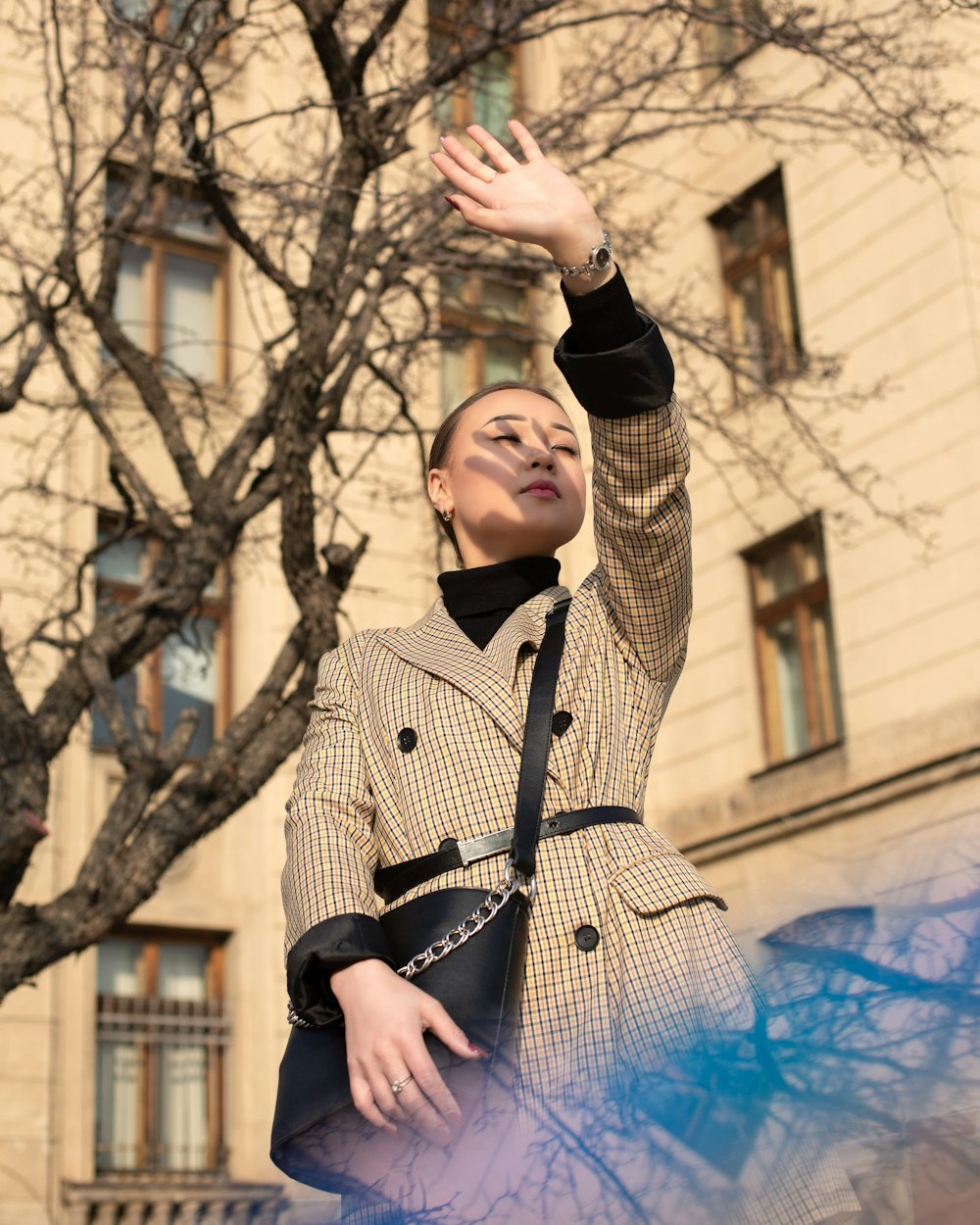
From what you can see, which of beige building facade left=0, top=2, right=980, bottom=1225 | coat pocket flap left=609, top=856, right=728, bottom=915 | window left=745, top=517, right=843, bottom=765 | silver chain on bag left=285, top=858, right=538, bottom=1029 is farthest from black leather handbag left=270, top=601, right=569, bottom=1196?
window left=745, top=517, right=843, bottom=765

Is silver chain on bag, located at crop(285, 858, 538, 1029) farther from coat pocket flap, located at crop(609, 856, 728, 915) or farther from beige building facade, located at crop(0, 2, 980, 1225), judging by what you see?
beige building facade, located at crop(0, 2, 980, 1225)

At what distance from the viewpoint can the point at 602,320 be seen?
2121 millimetres

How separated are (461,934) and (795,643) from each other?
478 inches

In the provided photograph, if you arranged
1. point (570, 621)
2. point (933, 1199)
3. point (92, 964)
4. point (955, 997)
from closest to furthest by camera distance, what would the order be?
point (933, 1199)
point (955, 997)
point (570, 621)
point (92, 964)

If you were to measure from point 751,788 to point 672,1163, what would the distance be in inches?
491

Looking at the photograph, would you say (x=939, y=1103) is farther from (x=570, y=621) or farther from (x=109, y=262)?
(x=109, y=262)

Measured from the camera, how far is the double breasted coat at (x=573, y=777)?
195cm

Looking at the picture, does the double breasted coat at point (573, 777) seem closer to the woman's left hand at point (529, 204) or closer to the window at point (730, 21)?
the woman's left hand at point (529, 204)

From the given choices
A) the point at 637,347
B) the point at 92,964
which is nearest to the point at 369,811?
the point at 637,347

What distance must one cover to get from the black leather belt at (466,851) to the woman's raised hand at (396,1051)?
0.22 metres

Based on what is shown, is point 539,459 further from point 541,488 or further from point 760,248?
point 760,248

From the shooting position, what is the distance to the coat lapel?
7.38 ft

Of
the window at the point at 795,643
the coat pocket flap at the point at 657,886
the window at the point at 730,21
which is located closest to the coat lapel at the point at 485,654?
the coat pocket flap at the point at 657,886

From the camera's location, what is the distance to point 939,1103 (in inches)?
53.4
